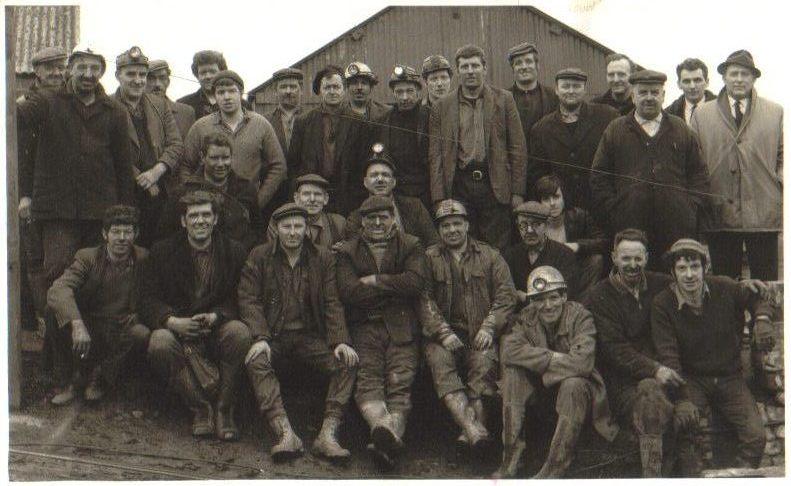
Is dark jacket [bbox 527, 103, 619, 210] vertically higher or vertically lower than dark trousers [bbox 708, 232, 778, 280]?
higher

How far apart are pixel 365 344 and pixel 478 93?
213cm

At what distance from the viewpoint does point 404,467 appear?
331 inches

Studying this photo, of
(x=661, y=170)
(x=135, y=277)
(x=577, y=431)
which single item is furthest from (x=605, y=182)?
(x=135, y=277)

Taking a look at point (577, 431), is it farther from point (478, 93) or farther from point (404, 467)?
point (478, 93)

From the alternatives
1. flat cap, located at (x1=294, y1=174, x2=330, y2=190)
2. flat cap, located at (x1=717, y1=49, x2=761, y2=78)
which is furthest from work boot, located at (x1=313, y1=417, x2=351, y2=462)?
flat cap, located at (x1=717, y1=49, x2=761, y2=78)

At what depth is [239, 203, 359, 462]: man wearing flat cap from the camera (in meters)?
8.24

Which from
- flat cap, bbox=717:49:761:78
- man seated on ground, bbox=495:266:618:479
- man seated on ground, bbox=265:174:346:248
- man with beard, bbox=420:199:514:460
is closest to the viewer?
man seated on ground, bbox=495:266:618:479

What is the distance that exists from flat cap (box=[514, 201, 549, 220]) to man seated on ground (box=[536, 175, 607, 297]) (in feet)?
0.52

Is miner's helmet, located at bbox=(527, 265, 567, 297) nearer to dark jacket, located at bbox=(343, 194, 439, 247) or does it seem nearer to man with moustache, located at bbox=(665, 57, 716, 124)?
dark jacket, located at bbox=(343, 194, 439, 247)

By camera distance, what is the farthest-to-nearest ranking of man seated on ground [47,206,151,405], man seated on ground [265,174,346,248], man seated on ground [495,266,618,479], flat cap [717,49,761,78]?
flat cap [717,49,761,78], man seated on ground [265,174,346,248], man seated on ground [47,206,151,405], man seated on ground [495,266,618,479]

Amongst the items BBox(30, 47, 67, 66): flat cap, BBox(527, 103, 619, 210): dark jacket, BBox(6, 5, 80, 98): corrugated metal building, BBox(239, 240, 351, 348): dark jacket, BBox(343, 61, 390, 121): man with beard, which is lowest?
BBox(239, 240, 351, 348): dark jacket

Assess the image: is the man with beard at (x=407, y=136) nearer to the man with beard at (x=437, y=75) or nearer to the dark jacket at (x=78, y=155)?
the man with beard at (x=437, y=75)

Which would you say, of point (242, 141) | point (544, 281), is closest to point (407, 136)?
point (242, 141)

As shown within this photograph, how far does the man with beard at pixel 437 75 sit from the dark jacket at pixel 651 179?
132cm
